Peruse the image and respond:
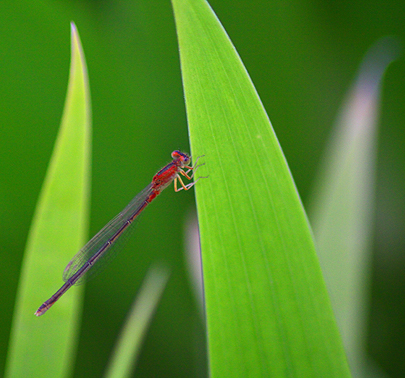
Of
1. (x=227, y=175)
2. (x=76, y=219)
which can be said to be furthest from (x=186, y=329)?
(x=227, y=175)

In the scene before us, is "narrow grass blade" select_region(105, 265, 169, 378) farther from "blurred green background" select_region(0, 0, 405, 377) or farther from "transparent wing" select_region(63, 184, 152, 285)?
"blurred green background" select_region(0, 0, 405, 377)

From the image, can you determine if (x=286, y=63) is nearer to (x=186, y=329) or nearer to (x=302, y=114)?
(x=302, y=114)

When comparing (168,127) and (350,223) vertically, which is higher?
(168,127)

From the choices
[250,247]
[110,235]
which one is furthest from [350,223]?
[110,235]

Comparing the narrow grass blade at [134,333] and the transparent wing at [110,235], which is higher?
the transparent wing at [110,235]

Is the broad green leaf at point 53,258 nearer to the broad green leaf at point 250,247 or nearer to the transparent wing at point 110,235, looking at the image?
the transparent wing at point 110,235

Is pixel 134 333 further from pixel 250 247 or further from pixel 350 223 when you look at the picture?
pixel 350 223

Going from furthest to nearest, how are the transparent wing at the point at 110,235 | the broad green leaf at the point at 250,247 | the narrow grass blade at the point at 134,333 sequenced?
the transparent wing at the point at 110,235
the narrow grass blade at the point at 134,333
the broad green leaf at the point at 250,247

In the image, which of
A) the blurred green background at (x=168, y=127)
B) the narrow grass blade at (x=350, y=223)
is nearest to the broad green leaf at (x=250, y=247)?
the narrow grass blade at (x=350, y=223)
